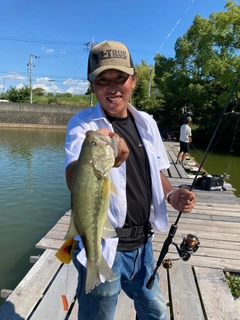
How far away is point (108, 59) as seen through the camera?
171 centimetres

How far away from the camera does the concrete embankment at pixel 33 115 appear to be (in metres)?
31.5

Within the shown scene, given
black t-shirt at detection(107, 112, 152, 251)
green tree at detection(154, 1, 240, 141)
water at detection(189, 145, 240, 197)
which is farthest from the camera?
green tree at detection(154, 1, 240, 141)

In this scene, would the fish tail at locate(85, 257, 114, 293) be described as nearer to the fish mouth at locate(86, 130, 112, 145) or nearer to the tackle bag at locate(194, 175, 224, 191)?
the fish mouth at locate(86, 130, 112, 145)

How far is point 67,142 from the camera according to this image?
5.62ft

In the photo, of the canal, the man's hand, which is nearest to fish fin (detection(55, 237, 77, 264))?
the man's hand

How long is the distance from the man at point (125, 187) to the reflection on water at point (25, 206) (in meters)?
3.03

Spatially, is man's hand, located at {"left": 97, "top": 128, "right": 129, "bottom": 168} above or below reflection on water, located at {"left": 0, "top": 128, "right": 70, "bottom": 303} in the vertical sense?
above

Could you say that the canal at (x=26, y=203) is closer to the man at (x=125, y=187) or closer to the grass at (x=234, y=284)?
the man at (x=125, y=187)

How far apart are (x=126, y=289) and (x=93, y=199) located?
36.3 inches

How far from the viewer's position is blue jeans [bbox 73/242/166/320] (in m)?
1.72

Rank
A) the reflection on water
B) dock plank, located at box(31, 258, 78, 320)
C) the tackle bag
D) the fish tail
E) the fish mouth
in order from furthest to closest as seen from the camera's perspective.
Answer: the tackle bag, the reflection on water, dock plank, located at box(31, 258, 78, 320), the fish tail, the fish mouth

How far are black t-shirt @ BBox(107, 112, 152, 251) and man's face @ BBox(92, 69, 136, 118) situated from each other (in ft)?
0.34

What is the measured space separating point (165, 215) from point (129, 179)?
424mm

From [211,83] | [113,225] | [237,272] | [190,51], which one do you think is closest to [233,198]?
[237,272]
